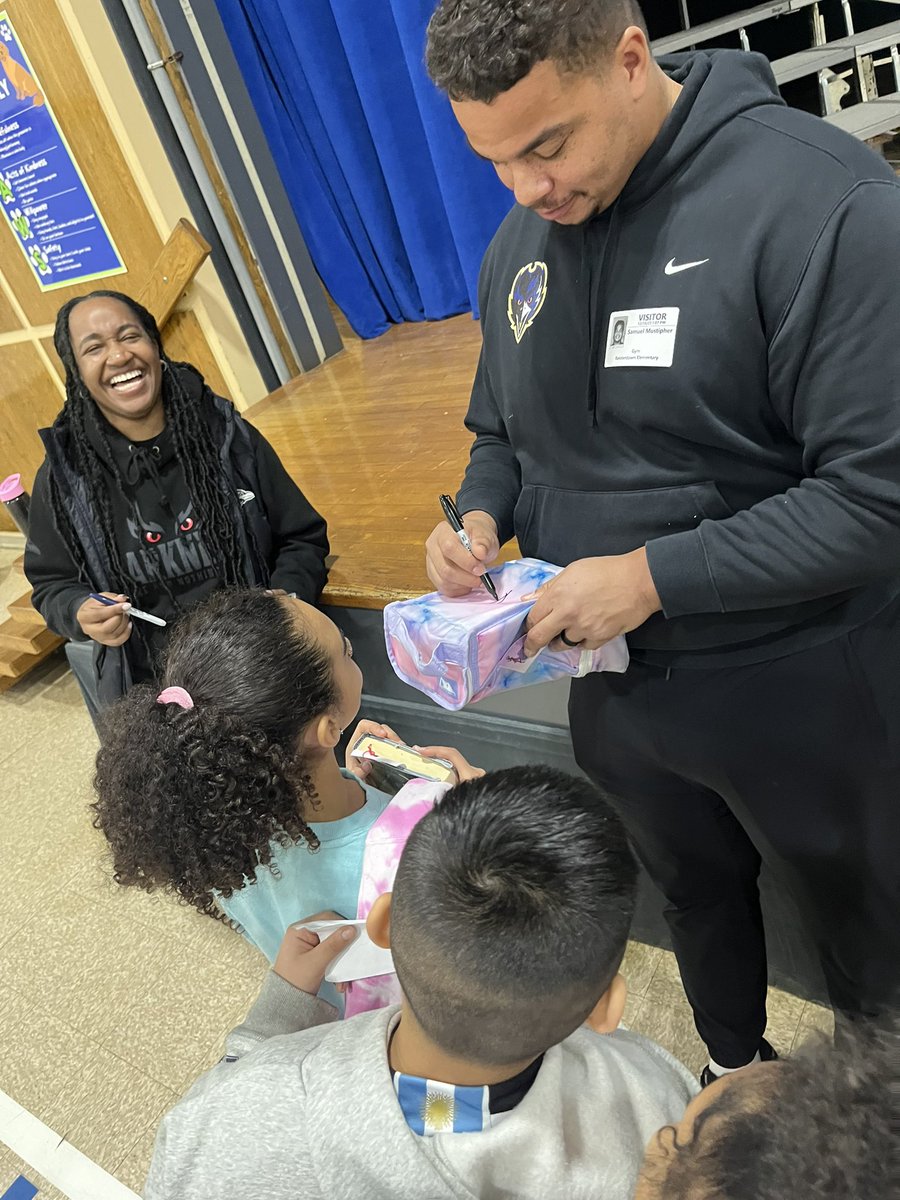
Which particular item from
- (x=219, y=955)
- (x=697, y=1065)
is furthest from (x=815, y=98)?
(x=219, y=955)

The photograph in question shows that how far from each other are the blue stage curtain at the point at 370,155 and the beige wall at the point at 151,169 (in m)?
0.58

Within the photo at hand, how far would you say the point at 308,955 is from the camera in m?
0.99

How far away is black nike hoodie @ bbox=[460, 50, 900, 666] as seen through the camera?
0.71 m

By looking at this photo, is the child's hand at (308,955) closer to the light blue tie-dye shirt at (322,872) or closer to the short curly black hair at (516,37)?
the light blue tie-dye shirt at (322,872)

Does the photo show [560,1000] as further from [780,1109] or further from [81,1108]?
[81,1108]

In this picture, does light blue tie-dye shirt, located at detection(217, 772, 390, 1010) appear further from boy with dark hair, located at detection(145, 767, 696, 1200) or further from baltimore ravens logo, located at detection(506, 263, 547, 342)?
baltimore ravens logo, located at detection(506, 263, 547, 342)

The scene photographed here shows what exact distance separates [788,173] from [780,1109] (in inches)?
30.0

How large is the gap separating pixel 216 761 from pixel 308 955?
273mm

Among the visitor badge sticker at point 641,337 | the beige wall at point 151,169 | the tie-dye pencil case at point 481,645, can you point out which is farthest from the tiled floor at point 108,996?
the beige wall at point 151,169

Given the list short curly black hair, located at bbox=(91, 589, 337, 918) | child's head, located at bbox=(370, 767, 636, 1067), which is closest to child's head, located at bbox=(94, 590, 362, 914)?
short curly black hair, located at bbox=(91, 589, 337, 918)

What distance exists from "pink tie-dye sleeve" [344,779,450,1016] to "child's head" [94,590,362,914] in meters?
0.09

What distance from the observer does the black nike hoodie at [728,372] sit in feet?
2.32

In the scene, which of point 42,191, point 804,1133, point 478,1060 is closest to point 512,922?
point 478,1060

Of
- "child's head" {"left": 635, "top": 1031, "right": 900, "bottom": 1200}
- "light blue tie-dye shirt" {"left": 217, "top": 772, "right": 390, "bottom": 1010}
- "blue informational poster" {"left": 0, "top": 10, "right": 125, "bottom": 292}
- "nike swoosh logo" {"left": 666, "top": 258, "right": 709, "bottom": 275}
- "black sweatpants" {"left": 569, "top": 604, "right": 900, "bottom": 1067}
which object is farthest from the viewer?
"blue informational poster" {"left": 0, "top": 10, "right": 125, "bottom": 292}
